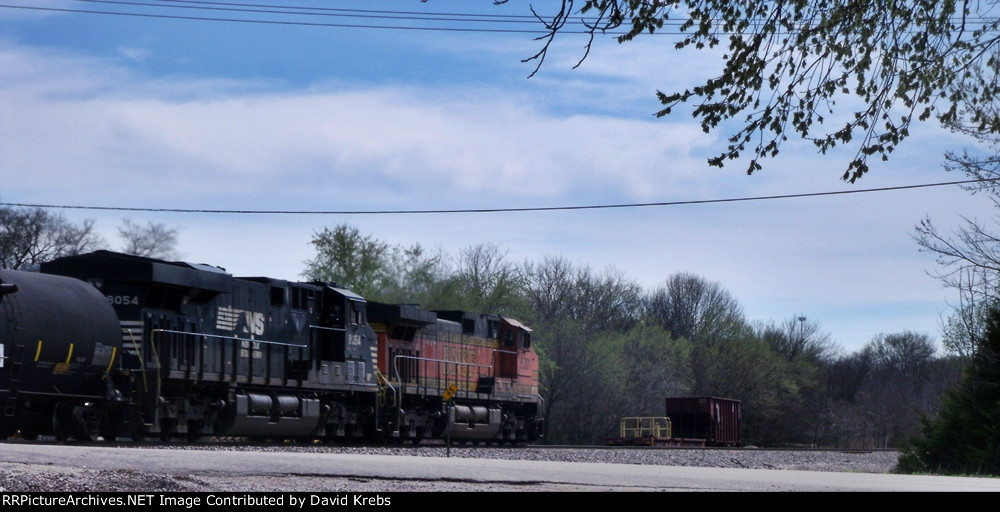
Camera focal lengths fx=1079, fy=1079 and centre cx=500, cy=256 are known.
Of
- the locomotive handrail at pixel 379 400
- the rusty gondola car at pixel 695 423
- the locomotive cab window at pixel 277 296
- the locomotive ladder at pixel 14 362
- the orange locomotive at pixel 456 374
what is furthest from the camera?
the rusty gondola car at pixel 695 423

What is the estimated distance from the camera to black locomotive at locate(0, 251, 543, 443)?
60.0 feet

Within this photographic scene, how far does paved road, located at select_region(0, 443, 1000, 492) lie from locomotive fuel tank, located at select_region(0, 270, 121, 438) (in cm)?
557

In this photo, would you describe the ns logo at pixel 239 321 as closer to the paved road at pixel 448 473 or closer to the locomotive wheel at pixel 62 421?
the locomotive wheel at pixel 62 421

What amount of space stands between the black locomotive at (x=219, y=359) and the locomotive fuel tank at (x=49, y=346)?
0.08ft

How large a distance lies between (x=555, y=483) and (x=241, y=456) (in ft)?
12.8

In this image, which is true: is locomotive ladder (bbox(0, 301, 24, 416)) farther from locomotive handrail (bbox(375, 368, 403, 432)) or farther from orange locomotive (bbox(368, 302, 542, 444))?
locomotive handrail (bbox(375, 368, 403, 432))

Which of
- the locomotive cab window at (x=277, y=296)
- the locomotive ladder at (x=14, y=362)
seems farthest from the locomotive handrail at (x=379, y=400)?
the locomotive ladder at (x=14, y=362)

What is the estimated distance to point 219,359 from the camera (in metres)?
22.4

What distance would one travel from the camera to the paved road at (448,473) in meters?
10.4

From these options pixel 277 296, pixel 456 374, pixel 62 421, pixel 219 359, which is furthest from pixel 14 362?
pixel 456 374

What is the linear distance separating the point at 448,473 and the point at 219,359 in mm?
12525

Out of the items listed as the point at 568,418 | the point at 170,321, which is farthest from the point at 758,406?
the point at 170,321

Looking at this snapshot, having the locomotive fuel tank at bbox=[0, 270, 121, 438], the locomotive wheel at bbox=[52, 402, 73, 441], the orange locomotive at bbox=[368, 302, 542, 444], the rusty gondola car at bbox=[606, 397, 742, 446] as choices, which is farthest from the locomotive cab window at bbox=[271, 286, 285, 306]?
the rusty gondola car at bbox=[606, 397, 742, 446]

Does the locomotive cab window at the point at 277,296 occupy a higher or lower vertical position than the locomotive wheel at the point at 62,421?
higher
